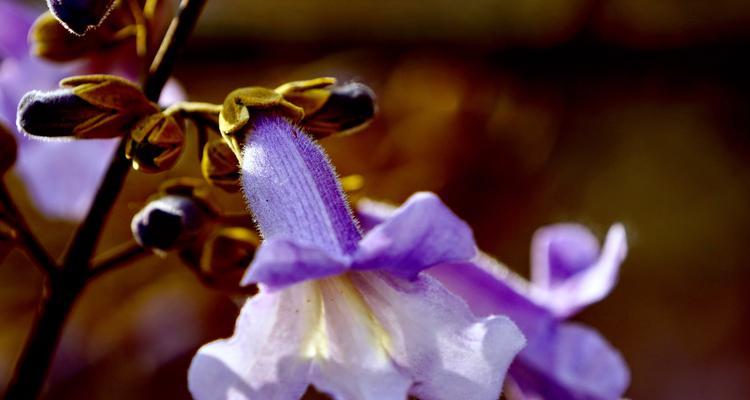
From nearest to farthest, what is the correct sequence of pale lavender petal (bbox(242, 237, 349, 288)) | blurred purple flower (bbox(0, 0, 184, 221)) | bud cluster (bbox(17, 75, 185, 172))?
pale lavender petal (bbox(242, 237, 349, 288)), bud cluster (bbox(17, 75, 185, 172)), blurred purple flower (bbox(0, 0, 184, 221))

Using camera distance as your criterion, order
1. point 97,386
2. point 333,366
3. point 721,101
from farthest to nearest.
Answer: point 721,101, point 97,386, point 333,366

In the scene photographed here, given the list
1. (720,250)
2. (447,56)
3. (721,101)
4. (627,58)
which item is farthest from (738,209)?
(447,56)

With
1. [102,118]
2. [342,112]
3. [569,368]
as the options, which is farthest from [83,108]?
[569,368]

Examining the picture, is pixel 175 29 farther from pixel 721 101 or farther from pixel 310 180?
pixel 721 101

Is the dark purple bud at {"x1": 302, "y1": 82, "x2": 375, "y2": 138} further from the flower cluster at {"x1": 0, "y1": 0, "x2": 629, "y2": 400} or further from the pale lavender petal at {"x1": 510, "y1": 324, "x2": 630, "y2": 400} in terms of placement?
the pale lavender petal at {"x1": 510, "y1": 324, "x2": 630, "y2": 400}

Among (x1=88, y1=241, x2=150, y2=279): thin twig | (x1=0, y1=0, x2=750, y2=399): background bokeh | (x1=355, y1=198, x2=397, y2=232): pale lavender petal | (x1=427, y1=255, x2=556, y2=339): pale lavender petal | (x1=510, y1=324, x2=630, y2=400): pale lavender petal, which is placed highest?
(x1=355, y1=198, x2=397, y2=232): pale lavender petal

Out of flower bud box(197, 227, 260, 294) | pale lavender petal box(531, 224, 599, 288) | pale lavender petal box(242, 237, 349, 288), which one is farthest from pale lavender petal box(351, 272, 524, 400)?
pale lavender petal box(531, 224, 599, 288)

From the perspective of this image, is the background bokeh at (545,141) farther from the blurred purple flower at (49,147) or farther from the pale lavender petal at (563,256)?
the pale lavender petal at (563,256)
